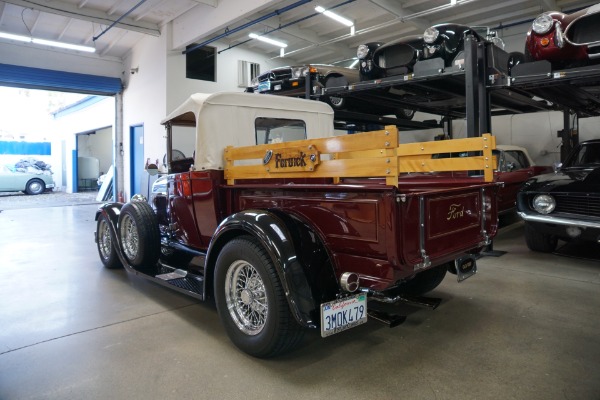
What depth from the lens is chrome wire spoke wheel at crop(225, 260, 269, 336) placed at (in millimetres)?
2566

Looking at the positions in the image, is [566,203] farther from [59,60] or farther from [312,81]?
[59,60]

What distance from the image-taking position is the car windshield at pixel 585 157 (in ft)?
17.7

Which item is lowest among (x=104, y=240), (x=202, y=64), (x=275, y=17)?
(x=104, y=240)

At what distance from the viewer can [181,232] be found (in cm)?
381

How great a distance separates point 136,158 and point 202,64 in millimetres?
3731

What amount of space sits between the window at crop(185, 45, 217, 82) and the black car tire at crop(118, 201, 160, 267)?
8312mm

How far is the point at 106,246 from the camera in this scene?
16.2 ft

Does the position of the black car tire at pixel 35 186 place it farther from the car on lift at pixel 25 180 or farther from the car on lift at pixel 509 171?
the car on lift at pixel 509 171

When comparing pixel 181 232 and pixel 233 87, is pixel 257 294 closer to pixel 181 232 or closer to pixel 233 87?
pixel 181 232

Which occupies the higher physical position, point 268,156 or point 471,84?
point 471,84

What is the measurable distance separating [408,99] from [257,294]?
5.99 meters

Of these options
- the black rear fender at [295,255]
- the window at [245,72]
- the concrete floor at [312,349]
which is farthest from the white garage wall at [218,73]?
the black rear fender at [295,255]

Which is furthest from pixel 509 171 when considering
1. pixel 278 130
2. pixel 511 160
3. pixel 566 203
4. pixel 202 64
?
pixel 202 64

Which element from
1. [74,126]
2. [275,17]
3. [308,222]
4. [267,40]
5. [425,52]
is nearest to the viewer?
[308,222]
